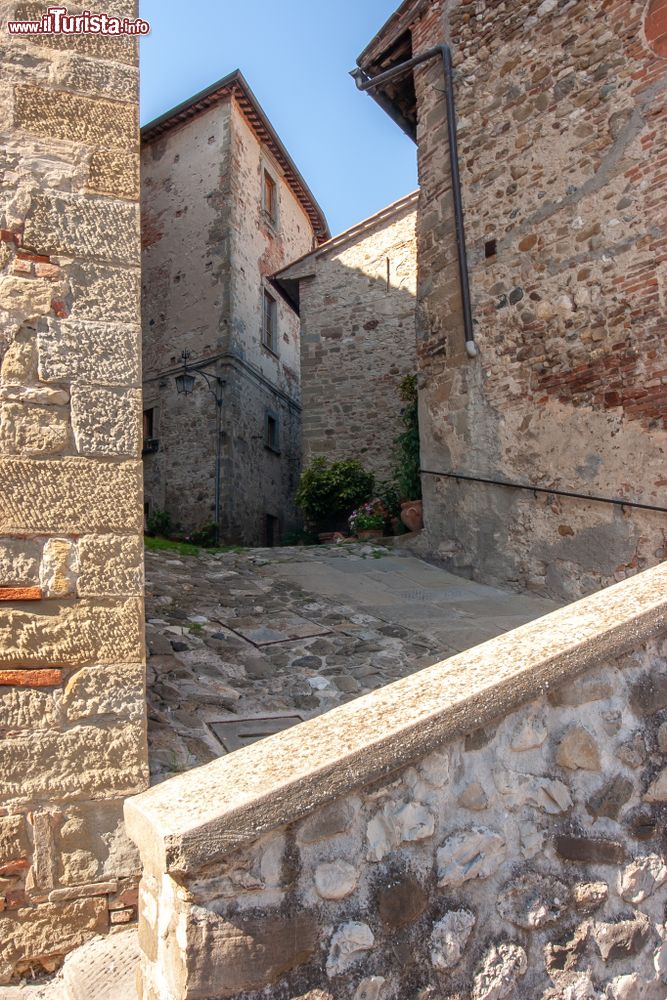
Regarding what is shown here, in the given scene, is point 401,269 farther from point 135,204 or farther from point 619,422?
point 135,204

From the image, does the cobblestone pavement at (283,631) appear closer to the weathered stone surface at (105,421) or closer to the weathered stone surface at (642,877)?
the weathered stone surface at (105,421)

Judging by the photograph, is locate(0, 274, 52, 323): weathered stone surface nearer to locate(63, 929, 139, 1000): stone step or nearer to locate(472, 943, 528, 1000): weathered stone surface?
locate(63, 929, 139, 1000): stone step

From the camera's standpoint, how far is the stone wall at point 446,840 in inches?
65.4

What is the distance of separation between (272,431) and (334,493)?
444 cm

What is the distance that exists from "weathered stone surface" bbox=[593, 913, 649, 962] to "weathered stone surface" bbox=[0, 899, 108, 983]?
1474 mm

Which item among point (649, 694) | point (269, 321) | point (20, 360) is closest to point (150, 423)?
point (269, 321)

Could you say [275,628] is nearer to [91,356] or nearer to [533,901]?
[91,356]

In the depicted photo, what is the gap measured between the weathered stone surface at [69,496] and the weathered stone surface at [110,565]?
0.04m

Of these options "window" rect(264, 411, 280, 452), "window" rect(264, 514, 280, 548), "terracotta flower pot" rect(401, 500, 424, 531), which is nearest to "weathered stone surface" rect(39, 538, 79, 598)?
"terracotta flower pot" rect(401, 500, 424, 531)

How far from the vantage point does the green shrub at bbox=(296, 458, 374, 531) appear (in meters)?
11.2

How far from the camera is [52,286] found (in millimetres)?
2699

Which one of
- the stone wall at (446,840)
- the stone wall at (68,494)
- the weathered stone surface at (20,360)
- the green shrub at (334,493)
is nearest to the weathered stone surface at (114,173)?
the stone wall at (68,494)

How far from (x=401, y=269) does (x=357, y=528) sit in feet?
16.7

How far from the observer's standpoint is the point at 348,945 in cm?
174
